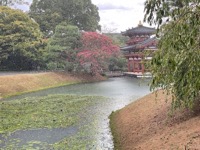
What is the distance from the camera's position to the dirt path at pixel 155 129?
27.2ft

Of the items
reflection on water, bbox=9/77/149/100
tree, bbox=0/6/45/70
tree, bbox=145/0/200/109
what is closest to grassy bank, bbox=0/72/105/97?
reflection on water, bbox=9/77/149/100

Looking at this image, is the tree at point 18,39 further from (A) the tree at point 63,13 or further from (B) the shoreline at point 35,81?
(A) the tree at point 63,13

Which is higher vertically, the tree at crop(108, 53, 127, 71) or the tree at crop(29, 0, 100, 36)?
the tree at crop(29, 0, 100, 36)

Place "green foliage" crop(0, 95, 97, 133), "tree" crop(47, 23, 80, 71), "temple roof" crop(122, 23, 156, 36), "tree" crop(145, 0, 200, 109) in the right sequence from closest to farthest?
"tree" crop(145, 0, 200, 109)
"green foliage" crop(0, 95, 97, 133)
"tree" crop(47, 23, 80, 71)
"temple roof" crop(122, 23, 156, 36)

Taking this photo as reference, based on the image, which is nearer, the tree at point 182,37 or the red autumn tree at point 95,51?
the tree at point 182,37

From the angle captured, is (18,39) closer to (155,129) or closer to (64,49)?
(64,49)

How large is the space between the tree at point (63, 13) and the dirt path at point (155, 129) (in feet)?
132

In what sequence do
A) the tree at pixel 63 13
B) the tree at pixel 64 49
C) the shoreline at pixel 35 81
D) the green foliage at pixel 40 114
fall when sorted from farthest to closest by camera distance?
the tree at pixel 63 13 → the tree at pixel 64 49 → the shoreline at pixel 35 81 → the green foliage at pixel 40 114

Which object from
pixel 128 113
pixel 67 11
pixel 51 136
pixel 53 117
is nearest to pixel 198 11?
pixel 51 136

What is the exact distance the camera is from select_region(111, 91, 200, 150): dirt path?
8305mm

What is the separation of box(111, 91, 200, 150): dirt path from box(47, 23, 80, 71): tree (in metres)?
25.4

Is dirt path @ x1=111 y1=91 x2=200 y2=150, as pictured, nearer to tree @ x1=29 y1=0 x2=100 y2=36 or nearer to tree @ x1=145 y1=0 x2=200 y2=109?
tree @ x1=145 y1=0 x2=200 y2=109

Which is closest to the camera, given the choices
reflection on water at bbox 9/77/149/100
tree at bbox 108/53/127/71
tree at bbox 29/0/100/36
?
reflection on water at bbox 9/77/149/100

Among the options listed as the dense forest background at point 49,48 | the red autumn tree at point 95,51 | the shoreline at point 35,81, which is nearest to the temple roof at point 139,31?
the dense forest background at point 49,48
